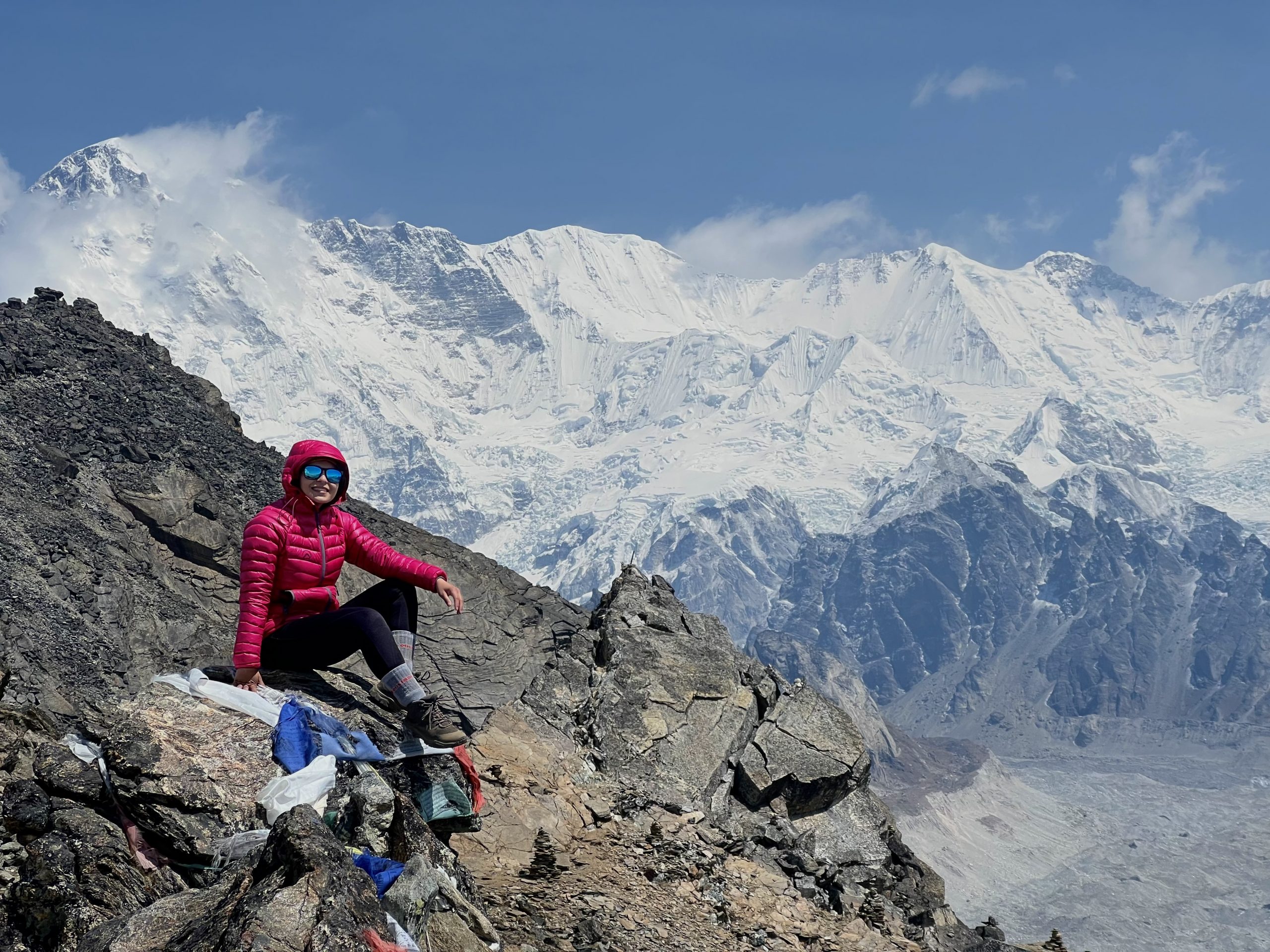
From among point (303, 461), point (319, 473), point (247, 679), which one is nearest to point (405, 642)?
point (247, 679)

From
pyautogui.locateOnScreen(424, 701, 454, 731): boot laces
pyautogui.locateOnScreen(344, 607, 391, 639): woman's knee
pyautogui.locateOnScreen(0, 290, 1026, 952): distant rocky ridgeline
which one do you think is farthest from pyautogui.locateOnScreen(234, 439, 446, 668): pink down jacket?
pyautogui.locateOnScreen(424, 701, 454, 731): boot laces

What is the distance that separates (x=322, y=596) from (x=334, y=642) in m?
0.65

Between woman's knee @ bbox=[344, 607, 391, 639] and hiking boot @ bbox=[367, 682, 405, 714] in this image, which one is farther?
hiking boot @ bbox=[367, 682, 405, 714]

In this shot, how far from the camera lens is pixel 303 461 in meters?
14.0

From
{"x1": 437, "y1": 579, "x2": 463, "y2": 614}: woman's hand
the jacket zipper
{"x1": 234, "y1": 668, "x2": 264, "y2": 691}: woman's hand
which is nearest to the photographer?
{"x1": 234, "y1": 668, "x2": 264, "y2": 691}: woman's hand

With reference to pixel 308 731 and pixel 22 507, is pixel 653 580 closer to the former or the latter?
pixel 308 731

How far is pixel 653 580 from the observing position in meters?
29.9

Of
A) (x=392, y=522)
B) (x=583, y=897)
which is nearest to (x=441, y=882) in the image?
(x=583, y=897)

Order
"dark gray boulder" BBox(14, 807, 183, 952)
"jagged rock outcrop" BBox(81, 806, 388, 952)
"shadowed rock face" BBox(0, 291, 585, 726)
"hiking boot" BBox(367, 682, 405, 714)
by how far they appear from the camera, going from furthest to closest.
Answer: "shadowed rock face" BBox(0, 291, 585, 726), "hiking boot" BBox(367, 682, 405, 714), "dark gray boulder" BBox(14, 807, 183, 952), "jagged rock outcrop" BBox(81, 806, 388, 952)

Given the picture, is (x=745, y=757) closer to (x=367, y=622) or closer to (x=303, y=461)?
(x=367, y=622)

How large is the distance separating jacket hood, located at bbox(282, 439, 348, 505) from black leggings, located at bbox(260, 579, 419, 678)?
4.56ft

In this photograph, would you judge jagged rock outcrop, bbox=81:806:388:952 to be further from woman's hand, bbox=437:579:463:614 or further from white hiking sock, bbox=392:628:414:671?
woman's hand, bbox=437:579:463:614

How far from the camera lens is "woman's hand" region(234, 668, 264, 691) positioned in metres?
13.4

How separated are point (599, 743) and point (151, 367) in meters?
124
